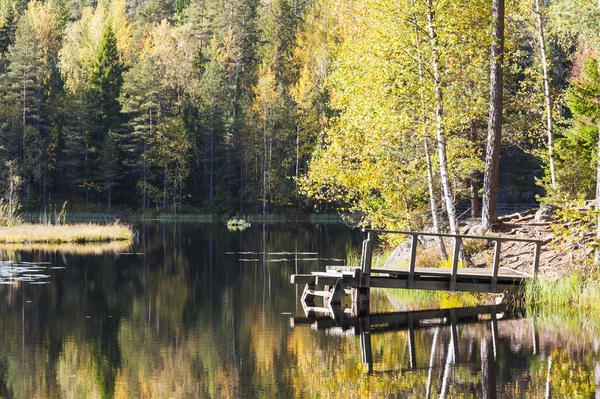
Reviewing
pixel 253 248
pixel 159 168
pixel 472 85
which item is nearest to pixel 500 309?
pixel 472 85

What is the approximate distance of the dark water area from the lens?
39.6 ft

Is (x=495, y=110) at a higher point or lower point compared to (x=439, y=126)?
higher

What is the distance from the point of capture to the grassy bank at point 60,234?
139 ft

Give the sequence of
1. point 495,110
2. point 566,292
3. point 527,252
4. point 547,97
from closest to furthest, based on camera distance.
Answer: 1. point 566,292
2. point 527,252
3. point 495,110
4. point 547,97

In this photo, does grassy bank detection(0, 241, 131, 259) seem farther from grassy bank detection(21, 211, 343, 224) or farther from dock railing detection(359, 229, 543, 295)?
grassy bank detection(21, 211, 343, 224)

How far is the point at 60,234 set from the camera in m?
43.3

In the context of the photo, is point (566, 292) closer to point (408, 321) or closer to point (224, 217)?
point (408, 321)

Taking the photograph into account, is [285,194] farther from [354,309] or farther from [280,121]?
[354,309]

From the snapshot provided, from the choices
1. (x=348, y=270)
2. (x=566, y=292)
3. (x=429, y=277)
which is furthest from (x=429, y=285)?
(x=566, y=292)

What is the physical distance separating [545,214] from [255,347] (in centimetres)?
1053

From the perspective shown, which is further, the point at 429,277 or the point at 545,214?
the point at 545,214

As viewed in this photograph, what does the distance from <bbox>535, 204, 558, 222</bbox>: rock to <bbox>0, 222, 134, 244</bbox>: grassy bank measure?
25709 mm

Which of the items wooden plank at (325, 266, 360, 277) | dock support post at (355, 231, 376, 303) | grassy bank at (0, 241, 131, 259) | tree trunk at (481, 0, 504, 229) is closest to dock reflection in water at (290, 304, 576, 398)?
dock support post at (355, 231, 376, 303)

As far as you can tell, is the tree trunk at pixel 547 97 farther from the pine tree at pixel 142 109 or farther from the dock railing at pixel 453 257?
the pine tree at pixel 142 109
